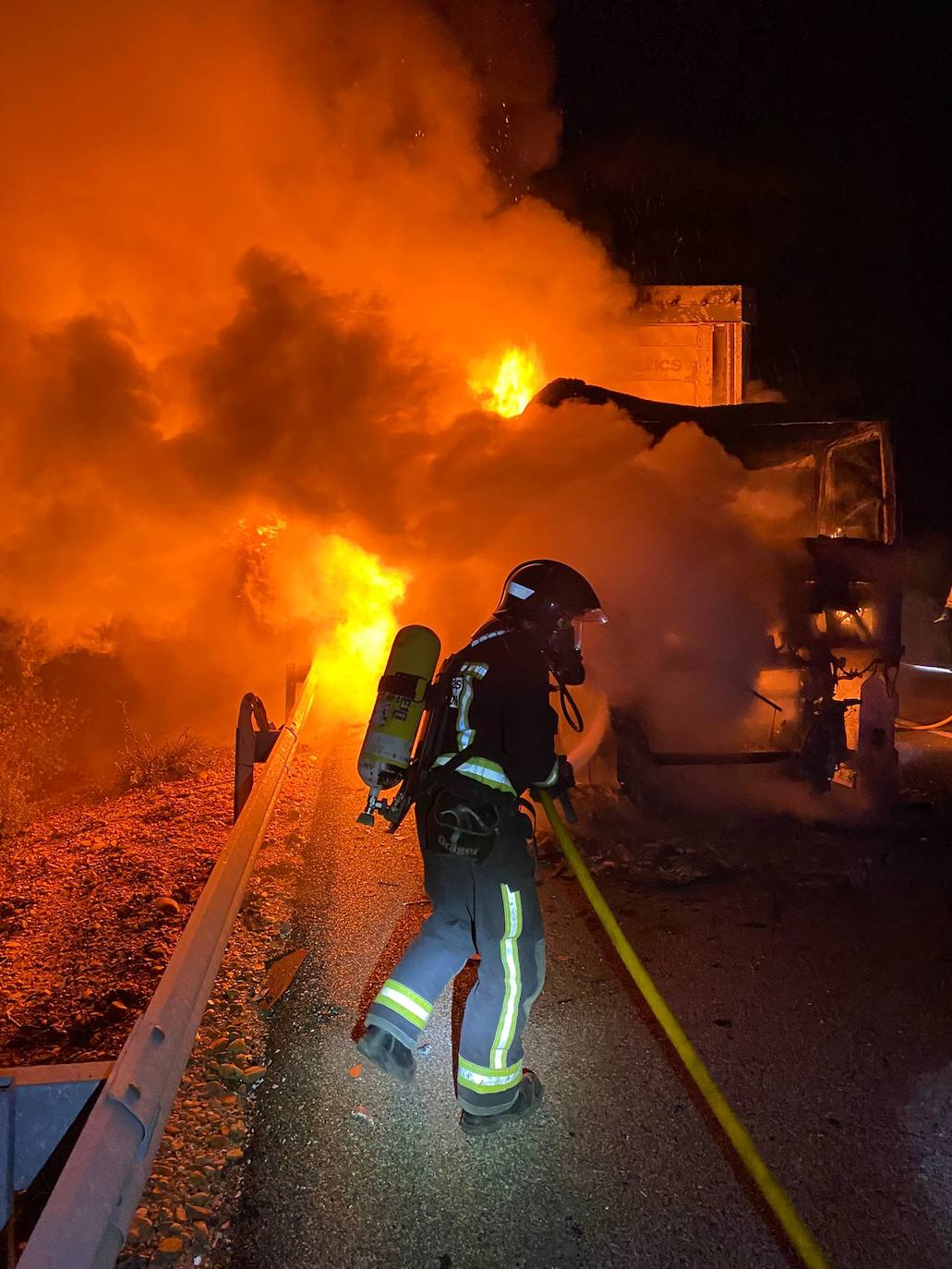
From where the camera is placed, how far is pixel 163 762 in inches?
275

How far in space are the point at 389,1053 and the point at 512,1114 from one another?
460mm

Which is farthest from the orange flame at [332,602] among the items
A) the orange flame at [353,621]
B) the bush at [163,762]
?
the bush at [163,762]

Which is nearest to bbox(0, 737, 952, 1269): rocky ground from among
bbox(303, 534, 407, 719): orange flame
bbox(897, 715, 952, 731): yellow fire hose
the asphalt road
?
the asphalt road

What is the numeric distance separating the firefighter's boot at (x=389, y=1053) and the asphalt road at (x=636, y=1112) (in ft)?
0.47

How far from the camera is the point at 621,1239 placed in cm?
223

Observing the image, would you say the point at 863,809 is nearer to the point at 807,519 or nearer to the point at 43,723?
the point at 807,519

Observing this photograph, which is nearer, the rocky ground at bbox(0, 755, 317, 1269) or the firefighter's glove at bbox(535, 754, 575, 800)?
the rocky ground at bbox(0, 755, 317, 1269)

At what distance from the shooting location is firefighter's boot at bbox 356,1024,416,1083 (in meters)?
2.73

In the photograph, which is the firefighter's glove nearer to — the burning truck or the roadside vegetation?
the burning truck

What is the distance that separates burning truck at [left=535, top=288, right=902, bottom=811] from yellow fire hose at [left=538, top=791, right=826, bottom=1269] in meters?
2.74

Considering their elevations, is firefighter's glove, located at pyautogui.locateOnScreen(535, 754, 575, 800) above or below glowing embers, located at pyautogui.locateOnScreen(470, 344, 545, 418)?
below

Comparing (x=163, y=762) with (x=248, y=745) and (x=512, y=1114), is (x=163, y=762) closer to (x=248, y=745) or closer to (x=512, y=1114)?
(x=248, y=745)

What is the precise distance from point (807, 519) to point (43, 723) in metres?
7.56

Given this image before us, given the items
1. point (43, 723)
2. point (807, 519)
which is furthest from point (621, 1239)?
point (43, 723)
